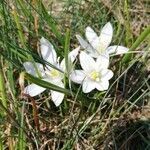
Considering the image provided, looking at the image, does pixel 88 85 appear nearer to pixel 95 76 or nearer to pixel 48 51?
pixel 95 76

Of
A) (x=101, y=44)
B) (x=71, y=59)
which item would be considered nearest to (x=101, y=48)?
(x=101, y=44)

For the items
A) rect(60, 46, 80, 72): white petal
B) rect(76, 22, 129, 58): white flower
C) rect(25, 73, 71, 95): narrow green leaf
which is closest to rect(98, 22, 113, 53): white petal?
rect(76, 22, 129, 58): white flower

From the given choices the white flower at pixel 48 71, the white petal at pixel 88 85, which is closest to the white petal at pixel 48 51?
the white flower at pixel 48 71

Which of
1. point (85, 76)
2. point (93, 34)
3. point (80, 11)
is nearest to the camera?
point (85, 76)

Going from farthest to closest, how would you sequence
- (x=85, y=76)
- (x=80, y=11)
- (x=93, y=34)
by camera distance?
(x=80, y=11) < (x=93, y=34) < (x=85, y=76)

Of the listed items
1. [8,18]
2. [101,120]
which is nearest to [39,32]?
[8,18]

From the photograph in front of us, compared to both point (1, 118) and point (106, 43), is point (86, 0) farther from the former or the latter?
point (1, 118)

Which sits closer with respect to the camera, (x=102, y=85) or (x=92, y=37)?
(x=102, y=85)
